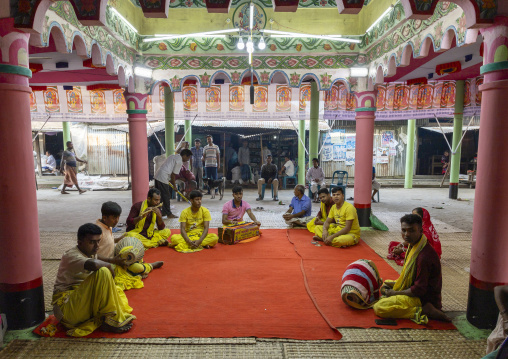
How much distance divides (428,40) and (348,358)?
475 centimetres

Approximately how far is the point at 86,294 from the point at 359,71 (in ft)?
21.7

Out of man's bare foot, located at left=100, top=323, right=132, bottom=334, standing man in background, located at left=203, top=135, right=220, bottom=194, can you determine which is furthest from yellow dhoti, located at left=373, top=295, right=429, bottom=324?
standing man in background, located at left=203, top=135, right=220, bottom=194

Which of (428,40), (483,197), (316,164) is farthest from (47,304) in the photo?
(316,164)

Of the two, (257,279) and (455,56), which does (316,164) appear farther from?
(257,279)

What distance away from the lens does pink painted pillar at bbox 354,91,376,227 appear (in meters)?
7.34

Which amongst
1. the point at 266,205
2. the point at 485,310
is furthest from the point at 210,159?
the point at 485,310

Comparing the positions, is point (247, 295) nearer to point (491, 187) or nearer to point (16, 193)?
point (16, 193)

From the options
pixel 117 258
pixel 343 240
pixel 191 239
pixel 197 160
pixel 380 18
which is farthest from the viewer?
pixel 197 160

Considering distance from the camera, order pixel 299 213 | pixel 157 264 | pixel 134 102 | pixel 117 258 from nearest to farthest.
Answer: pixel 117 258, pixel 157 264, pixel 299 213, pixel 134 102

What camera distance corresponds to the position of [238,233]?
6.19 metres

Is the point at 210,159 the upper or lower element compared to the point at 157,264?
upper

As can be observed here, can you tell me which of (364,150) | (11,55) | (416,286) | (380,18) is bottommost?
(416,286)

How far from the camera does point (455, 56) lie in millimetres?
7812

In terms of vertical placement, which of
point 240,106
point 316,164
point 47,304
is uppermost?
point 240,106
